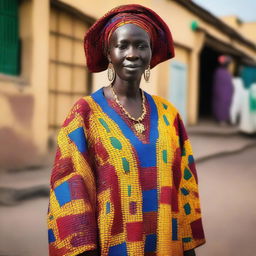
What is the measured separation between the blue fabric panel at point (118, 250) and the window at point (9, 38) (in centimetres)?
435

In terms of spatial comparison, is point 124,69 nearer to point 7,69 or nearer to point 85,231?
point 85,231

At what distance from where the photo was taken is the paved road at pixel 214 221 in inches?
144

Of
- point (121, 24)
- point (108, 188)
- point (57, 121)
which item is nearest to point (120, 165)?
point (108, 188)

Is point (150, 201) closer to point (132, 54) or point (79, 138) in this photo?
point (79, 138)

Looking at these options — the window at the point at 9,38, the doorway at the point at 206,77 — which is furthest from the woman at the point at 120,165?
the doorway at the point at 206,77

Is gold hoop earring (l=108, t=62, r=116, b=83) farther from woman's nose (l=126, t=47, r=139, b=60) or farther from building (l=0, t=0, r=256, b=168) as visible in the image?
building (l=0, t=0, r=256, b=168)

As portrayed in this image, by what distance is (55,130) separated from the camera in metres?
6.71

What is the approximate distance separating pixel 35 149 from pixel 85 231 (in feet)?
14.3

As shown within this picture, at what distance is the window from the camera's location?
5539 millimetres

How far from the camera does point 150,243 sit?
1699 mm

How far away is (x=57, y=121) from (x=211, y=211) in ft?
9.65

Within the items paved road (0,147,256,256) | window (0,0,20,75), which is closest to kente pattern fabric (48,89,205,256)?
paved road (0,147,256,256)

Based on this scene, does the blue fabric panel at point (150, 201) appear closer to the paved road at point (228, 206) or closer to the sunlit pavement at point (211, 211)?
the sunlit pavement at point (211, 211)

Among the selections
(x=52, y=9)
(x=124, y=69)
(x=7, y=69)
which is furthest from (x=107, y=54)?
(x=52, y=9)
